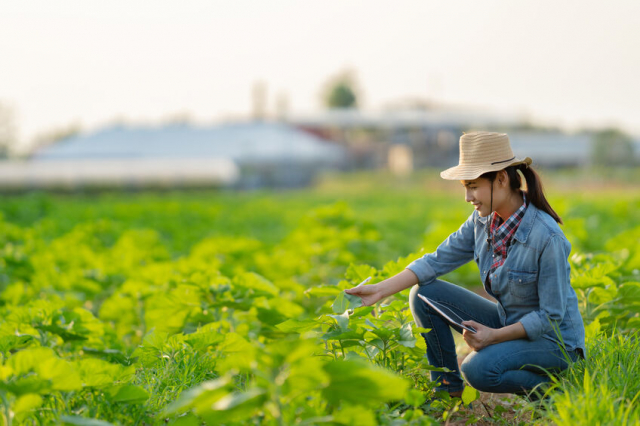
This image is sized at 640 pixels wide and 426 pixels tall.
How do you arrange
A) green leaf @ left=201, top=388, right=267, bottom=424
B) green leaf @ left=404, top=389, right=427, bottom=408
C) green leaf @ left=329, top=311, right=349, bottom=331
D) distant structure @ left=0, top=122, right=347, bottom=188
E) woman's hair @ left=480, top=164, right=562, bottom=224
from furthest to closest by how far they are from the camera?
1. distant structure @ left=0, top=122, right=347, bottom=188
2. woman's hair @ left=480, top=164, right=562, bottom=224
3. green leaf @ left=329, top=311, right=349, bottom=331
4. green leaf @ left=404, top=389, right=427, bottom=408
5. green leaf @ left=201, top=388, right=267, bottom=424

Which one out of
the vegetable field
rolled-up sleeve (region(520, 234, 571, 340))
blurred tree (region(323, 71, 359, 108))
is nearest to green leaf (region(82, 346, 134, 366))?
the vegetable field

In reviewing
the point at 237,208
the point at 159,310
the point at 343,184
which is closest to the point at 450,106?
the point at 343,184

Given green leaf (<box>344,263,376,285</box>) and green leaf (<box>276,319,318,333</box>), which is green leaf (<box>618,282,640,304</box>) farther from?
green leaf (<box>276,319,318,333</box>)

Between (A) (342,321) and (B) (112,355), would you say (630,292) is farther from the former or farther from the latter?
(B) (112,355)

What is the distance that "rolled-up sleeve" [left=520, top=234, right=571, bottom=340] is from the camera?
244 centimetres

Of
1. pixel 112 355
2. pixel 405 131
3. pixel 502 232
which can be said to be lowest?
pixel 405 131

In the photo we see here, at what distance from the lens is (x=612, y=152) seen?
110ft

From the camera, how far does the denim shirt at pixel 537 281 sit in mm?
2451

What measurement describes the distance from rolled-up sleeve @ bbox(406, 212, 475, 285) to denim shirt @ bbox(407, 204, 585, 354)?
8 centimetres

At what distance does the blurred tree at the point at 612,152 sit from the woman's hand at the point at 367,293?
112 ft

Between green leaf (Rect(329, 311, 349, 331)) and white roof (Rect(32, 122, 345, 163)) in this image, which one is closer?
green leaf (Rect(329, 311, 349, 331))

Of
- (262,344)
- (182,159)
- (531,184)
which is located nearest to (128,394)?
(262,344)

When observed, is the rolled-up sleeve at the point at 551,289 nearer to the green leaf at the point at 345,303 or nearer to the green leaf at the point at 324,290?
the green leaf at the point at 345,303

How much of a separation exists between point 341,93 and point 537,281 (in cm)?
5238
